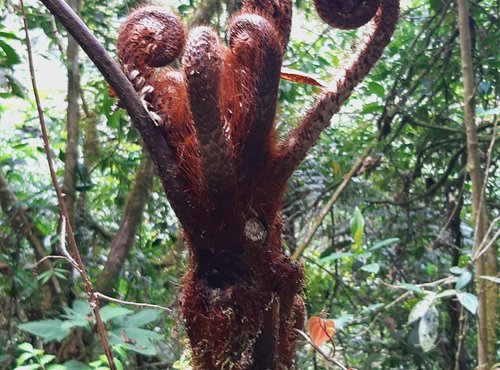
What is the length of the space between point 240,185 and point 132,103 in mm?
164

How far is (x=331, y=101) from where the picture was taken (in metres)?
0.74

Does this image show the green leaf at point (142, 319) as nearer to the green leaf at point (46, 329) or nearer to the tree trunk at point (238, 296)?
the green leaf at point (46, 329)

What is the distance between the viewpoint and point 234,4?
1938mm

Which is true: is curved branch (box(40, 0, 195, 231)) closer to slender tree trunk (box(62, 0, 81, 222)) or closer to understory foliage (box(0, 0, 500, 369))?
understory foliage (box(0, 0, 500, 369))

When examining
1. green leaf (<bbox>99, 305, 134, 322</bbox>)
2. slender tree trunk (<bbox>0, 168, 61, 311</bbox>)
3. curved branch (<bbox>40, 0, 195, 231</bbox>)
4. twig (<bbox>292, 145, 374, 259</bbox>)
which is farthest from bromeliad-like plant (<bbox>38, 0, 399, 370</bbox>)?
slender tree trunk (<bbox>0, 168, 61, 311</bbox>)

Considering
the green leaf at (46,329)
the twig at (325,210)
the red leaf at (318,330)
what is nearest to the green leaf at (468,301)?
the red leaf at (318,330)

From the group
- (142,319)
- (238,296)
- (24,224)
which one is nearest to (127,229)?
(24,224)

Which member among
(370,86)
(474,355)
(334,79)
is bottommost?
(474,355)

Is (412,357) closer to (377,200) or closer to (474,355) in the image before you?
(474,355)

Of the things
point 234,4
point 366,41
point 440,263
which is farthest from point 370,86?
point 366,41

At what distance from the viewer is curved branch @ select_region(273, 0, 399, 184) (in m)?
0.72

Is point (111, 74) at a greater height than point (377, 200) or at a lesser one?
lesser

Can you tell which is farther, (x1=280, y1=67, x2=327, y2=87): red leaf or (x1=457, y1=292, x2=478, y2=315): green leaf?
(x1=457, y1=292, x2=478, y2=315): green leaf

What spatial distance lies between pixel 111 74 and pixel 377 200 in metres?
1.74
